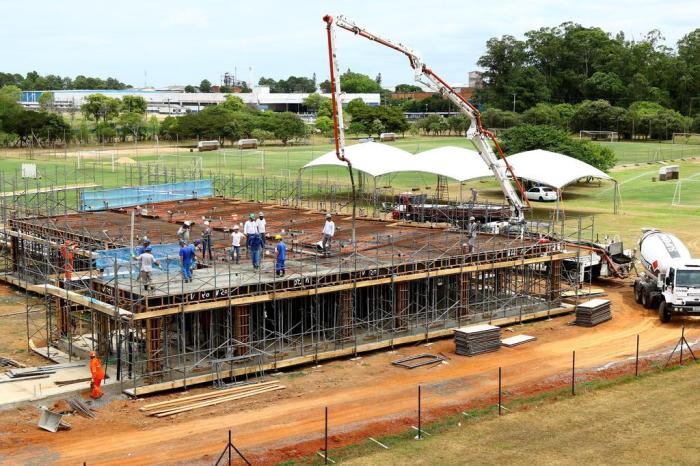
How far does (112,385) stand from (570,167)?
131ft

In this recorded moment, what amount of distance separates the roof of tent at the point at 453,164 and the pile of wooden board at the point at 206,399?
104 feet

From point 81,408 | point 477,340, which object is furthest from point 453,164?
point 81,408

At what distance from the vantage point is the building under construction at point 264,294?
26.8 m

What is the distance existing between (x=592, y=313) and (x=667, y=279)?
3.31 m

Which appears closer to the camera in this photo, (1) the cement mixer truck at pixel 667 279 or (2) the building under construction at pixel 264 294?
(2) the building under construction at pixel 264 294

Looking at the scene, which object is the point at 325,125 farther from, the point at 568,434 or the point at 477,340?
the point at 568,434

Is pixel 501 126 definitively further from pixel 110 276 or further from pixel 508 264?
pixel 110 276

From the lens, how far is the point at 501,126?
12888cm

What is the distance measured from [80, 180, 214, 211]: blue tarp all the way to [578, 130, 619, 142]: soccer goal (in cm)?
7602

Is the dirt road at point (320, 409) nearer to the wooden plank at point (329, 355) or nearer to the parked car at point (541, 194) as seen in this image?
the wooden plank at point (329, 355)

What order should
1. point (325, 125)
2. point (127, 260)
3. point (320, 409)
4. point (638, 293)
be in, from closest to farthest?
point (320, 409) → point (127, 260) → point (638, 293) → point (325, 125)

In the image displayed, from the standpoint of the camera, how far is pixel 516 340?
32.0 metres

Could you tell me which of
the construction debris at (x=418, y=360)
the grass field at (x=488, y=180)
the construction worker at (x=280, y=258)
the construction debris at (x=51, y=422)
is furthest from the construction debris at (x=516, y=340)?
the grass field at (x=488, y=180)

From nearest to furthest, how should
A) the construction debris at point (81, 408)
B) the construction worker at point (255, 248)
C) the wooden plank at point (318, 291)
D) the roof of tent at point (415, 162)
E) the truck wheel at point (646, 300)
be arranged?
the construction debris at point (81, 408), the wooden plank at point (318, 291), the construction worker at point (255, 248), the truck wheel at point (646, 300), the roof of tent at point (415, 162)
